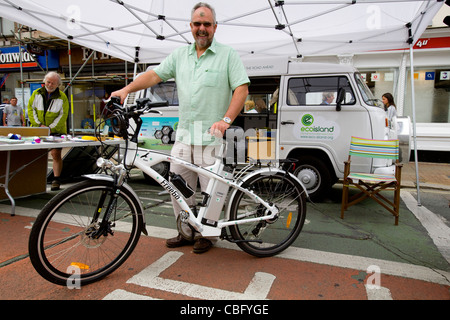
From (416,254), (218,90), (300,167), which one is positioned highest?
(218,90)

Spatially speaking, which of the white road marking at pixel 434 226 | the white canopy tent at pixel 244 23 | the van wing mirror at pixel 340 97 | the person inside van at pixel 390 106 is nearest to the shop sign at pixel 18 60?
the white canopy tent at pixel 244 23

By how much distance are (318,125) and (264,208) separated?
9.01 feet

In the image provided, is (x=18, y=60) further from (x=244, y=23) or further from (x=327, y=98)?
(x=327, y=98)

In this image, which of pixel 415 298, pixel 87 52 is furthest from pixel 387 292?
pixel 87 52

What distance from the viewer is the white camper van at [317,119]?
16.0ft

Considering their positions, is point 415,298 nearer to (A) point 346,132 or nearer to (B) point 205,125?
(B) point 205,125

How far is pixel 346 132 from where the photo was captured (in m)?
4.96

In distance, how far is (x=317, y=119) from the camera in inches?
201

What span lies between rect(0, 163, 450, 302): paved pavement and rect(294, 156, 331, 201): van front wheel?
1202 millimetres

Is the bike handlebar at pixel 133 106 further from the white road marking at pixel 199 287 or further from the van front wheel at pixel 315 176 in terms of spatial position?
the van front wheel at pixel 315 176

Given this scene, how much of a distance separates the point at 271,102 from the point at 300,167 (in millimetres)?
1517

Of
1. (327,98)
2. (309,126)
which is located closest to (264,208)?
(309,126)

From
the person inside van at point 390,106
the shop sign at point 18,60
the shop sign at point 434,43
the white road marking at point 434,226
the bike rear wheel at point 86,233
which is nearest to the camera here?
the bike rear wheel at point 86,233

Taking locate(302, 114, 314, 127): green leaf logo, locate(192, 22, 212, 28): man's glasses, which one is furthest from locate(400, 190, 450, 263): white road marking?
locate(192, 22, 212, 28): man's glasses
